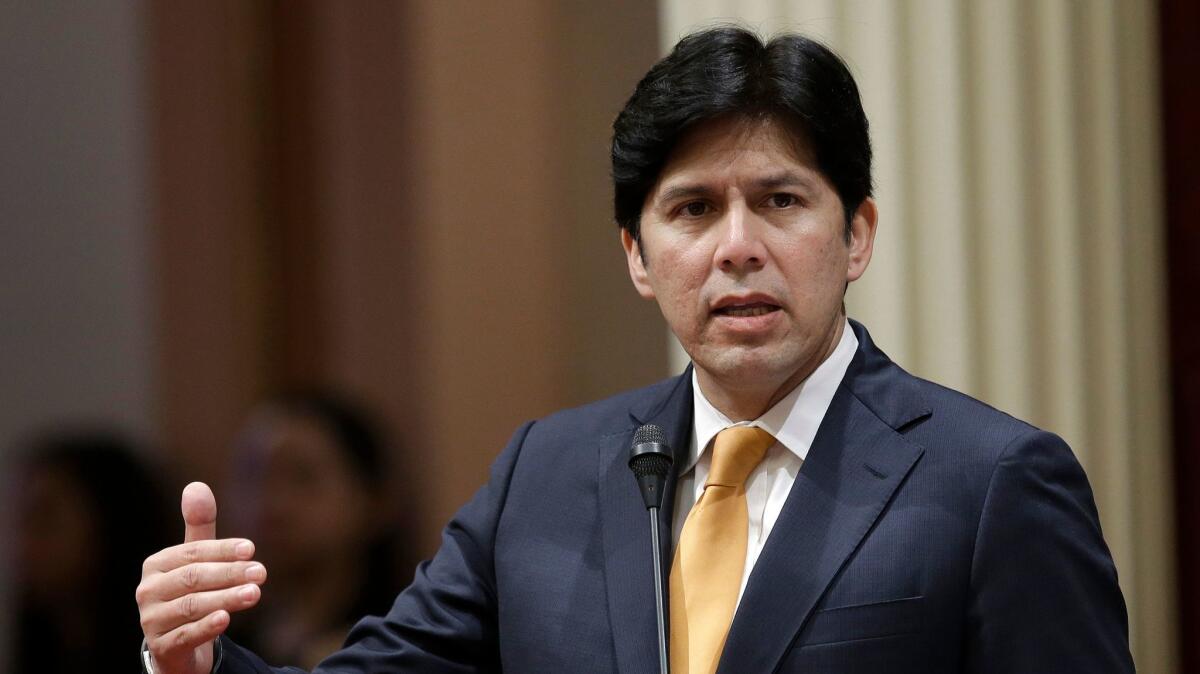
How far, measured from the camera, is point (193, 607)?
1850mm

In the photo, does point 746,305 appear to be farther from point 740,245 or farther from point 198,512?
point 198,512

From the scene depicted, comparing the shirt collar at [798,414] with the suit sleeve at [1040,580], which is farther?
the shirt collar at [798,414]

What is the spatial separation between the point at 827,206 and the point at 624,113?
1.04 ft

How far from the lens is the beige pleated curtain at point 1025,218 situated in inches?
107

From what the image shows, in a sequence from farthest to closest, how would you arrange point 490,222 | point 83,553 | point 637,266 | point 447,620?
point 490,222 → point 83,553 → point 637,266 → point 447,620

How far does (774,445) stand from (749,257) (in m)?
0.26

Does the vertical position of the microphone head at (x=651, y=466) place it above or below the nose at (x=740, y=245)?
below

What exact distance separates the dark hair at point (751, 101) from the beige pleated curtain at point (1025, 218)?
0.60 meters

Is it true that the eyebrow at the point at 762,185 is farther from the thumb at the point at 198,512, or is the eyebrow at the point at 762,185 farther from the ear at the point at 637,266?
the thumb at the point at 198,512

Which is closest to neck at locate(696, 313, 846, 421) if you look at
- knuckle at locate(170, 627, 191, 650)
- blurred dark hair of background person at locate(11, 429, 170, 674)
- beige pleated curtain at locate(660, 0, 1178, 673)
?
beige pleated curtain at locate(660, 0, 1178, 673)

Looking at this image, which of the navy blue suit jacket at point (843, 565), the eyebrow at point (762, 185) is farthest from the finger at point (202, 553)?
the eyebrow at point (762, 185)

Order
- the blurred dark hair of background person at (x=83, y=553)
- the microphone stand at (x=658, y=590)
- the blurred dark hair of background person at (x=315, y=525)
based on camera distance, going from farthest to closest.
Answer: the blurred dark hair of background person at (x=83, y=553)
the blurred dark hair of background person at (x=315, y=525)
the microphone stand at (x=658, y=590)

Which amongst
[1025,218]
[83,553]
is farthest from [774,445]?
[83,553]

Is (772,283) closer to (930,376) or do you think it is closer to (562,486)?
(562,486)
